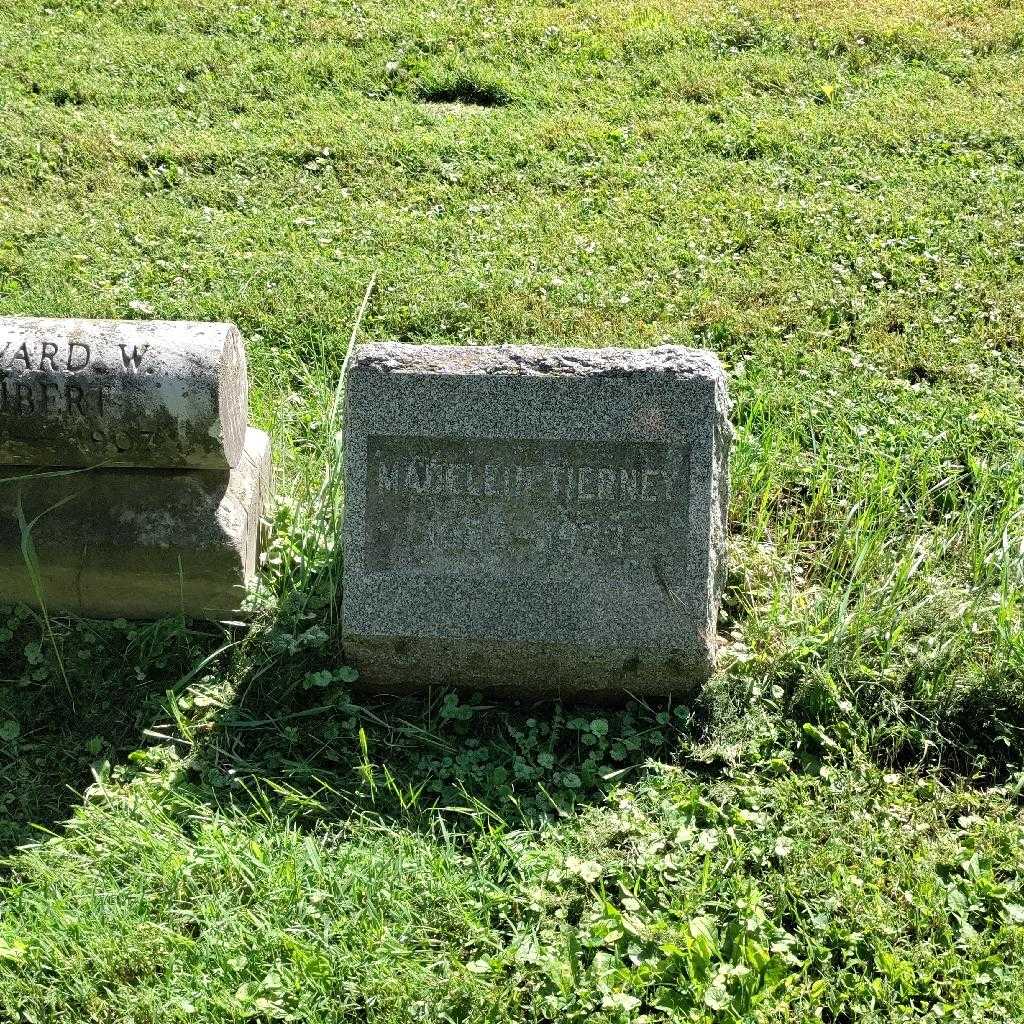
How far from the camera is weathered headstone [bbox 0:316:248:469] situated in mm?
3602

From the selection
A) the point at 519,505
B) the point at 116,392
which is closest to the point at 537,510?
the point at 519,505

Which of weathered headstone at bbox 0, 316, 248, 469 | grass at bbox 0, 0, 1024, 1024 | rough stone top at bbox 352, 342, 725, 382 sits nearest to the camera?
grass at bbox 0, 0, 1024, 1024

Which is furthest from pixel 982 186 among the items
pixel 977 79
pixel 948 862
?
pixel 948 862

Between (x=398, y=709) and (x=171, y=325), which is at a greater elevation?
(x=171, y=325)

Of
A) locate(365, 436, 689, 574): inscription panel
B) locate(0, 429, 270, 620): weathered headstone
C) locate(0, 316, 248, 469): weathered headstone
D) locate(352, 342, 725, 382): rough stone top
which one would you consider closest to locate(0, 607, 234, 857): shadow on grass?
locate(0, 429, 270, 620): weathered headstone

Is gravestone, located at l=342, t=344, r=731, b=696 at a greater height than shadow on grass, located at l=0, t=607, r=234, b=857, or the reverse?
gravestone, located at l=342, t=344, r=731, b=696

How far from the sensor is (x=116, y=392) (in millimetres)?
3615

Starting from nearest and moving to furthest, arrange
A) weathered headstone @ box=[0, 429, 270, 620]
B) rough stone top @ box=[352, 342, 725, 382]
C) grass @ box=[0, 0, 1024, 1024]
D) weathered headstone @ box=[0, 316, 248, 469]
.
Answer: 1. grass @ box=[0, 0, 1024, 1024]
2. rough stone top @ box=[352, 342, 725, 382]
3. weathered headstone @ box=[0, 316, 248, 469]
4. weathered headstone @ box=[0, 429, 270, 620]

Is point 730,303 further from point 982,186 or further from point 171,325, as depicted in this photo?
point 171,325

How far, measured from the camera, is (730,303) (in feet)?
18.2

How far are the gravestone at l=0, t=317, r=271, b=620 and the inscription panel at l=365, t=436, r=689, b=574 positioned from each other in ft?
1.85

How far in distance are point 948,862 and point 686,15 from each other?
660 cm

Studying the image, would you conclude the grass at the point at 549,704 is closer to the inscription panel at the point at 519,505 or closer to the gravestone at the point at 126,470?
the gravestone at the point at 126,470

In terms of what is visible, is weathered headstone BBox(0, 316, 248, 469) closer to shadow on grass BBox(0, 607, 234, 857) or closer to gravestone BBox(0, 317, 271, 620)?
gravestone BBox(0, 317, 271, 620)
